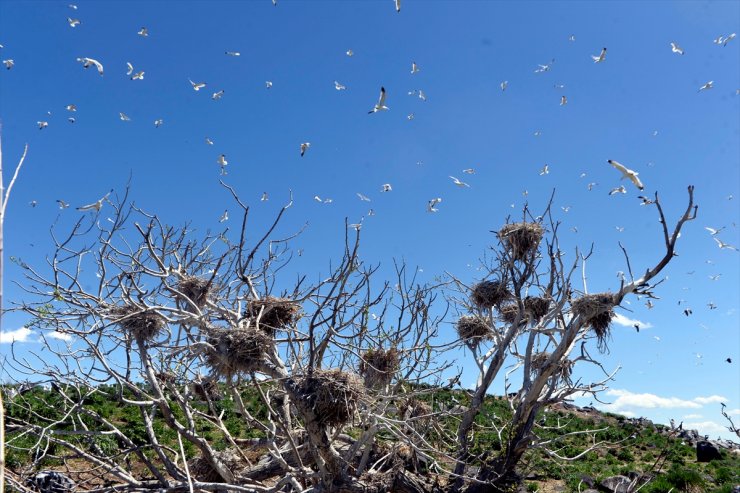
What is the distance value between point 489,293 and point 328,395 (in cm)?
448

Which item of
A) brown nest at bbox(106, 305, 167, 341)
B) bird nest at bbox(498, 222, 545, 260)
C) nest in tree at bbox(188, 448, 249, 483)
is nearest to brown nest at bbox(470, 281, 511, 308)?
bird nest at bbox(498, 222, 545, 260)

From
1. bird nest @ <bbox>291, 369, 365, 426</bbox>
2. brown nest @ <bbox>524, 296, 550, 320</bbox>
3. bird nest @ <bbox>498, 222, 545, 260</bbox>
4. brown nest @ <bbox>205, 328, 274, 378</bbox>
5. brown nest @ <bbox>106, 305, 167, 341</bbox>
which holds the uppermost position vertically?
bird nest @ <bbox>498, 222, 545, 260</bbox>

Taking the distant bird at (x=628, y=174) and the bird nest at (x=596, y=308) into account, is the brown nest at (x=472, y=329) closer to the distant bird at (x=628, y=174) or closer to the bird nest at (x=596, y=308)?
the bird nest at (x=596, y=308)

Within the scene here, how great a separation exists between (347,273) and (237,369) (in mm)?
1640

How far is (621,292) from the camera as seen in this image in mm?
8086

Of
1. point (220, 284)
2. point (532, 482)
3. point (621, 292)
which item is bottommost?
point (532, 482)

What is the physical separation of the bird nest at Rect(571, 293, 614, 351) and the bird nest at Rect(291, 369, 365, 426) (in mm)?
3983

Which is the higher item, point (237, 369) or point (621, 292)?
point (621, 292)

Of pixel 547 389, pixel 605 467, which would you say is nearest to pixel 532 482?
pixel 605 467

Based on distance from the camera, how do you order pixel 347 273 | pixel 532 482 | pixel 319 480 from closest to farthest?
1. pixel 347 273
2. pixel 319 480
3. pixel 532 482

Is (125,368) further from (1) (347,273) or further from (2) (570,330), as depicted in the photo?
(2) (570,330)

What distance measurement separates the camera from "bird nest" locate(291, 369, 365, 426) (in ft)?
19.2

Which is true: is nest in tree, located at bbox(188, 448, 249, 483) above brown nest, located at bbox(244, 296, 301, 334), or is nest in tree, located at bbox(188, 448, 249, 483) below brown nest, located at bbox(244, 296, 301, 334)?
below

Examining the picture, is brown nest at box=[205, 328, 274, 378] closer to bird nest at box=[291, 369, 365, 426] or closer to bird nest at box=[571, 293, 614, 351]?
bird nest at box=[291, 369, 365, 426]
